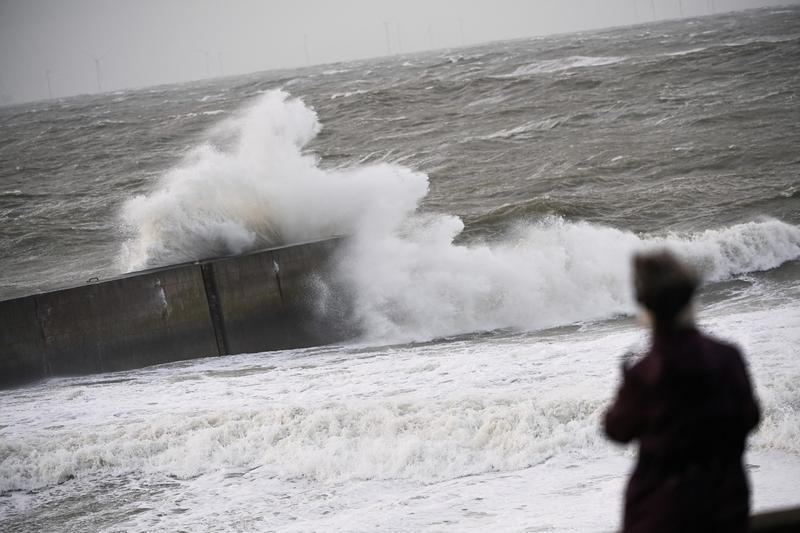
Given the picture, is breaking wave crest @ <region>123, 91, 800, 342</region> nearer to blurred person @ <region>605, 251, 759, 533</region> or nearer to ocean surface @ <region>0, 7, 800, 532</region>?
ocean surface @ <region>0, 7, 800, 532</region>

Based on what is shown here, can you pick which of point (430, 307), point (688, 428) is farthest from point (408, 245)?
point (688, 428)

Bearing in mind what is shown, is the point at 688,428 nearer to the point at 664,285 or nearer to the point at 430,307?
the point at 664,285

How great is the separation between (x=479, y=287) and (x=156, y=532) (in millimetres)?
7781

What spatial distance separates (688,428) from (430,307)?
10.7 metres

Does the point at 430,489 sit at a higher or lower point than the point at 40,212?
lower

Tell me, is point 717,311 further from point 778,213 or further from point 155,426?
point 155,426

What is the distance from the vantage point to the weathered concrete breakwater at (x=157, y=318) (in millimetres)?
11039

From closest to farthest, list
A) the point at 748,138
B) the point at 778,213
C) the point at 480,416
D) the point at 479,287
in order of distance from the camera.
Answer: the point at 480,416
the point at 479,287
the point at 778,213
the point at 748,138

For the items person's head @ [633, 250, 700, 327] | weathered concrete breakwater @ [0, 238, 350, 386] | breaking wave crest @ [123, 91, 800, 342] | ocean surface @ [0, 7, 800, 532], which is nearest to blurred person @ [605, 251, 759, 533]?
person's head @ [633, 250, 700, 327]

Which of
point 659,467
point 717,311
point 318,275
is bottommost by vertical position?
point 717,311

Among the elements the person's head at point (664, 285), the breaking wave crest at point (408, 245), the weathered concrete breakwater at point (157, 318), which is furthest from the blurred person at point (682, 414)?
the breaking wave crest at point (408, 245)

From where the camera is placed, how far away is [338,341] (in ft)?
40.4

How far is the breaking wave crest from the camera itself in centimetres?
1273

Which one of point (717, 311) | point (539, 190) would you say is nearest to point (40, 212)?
point (539, 190)
